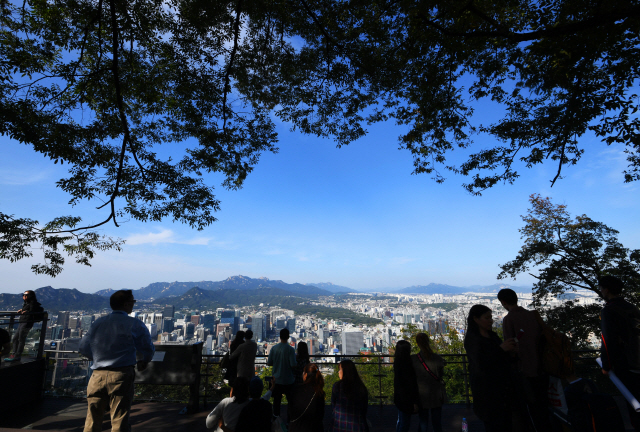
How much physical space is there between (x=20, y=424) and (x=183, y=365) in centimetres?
230

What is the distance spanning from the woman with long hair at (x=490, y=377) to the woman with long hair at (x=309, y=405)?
1.67m

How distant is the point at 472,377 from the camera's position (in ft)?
8.27

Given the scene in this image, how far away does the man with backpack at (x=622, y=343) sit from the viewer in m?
2.63

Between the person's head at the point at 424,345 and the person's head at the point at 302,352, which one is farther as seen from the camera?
the person's head at the point at 302,352

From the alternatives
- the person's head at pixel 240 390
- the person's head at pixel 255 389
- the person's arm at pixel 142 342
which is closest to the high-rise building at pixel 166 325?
the person's arm at pixel 142 342

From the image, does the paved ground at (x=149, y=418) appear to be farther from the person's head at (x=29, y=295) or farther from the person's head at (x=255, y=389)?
the person's head at (x=255, y=389)

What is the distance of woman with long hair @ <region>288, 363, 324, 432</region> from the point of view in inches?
125

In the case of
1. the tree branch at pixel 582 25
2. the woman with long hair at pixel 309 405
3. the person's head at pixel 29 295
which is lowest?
the woman with long hair at pixel 309 405

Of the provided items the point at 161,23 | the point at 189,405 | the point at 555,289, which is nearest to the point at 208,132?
the point at 161,23

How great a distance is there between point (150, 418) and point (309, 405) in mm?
3233

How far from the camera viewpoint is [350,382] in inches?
115

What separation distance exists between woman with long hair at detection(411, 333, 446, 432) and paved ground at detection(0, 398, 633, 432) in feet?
3.50

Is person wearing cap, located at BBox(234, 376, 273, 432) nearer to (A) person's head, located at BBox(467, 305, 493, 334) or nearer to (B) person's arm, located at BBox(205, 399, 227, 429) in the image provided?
(B) person's arm, located at BBox(205, 399, 227, 429)

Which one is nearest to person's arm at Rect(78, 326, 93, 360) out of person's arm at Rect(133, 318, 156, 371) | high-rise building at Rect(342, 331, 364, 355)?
person's arm at Rect(133, 318, 156, 371)
